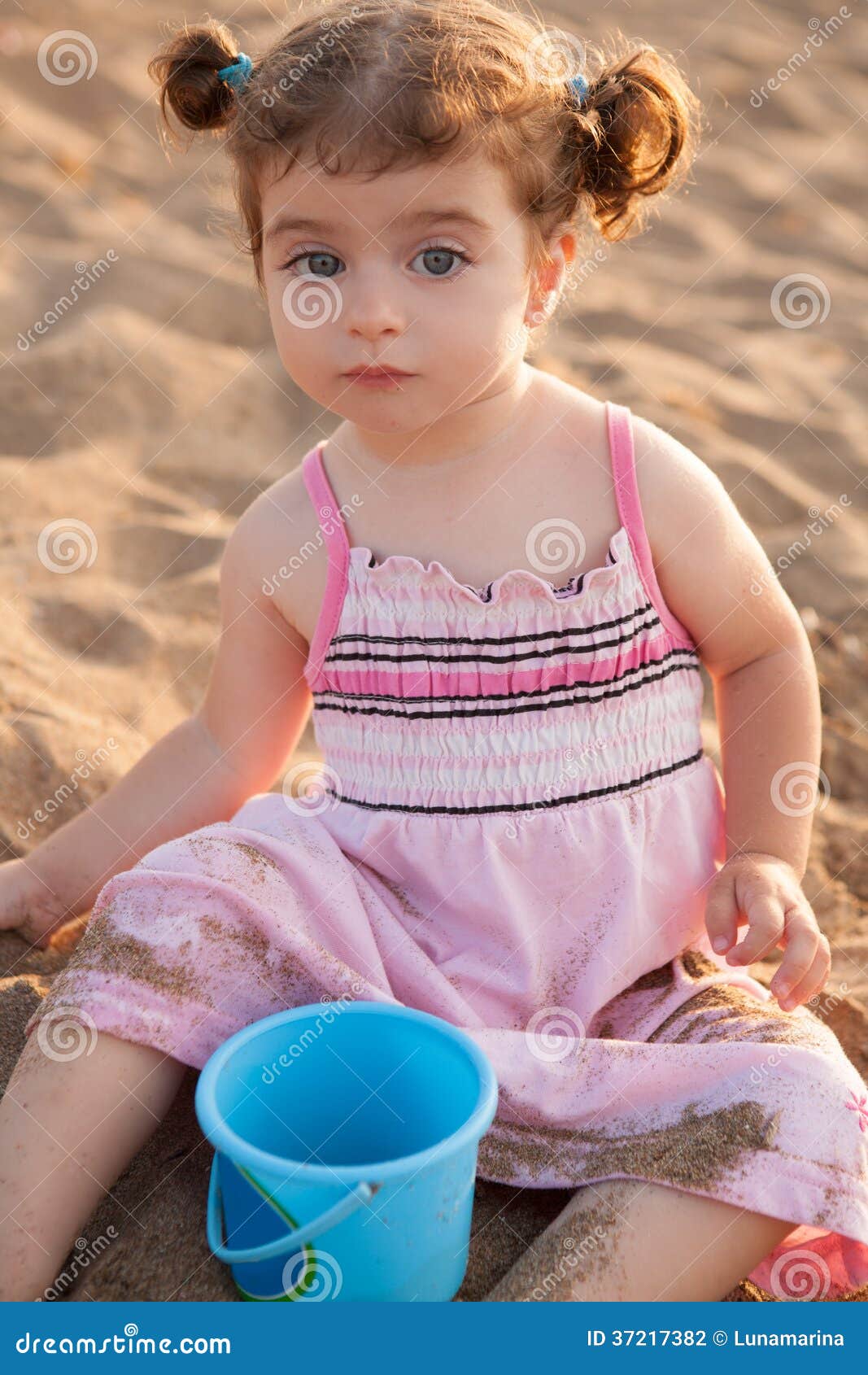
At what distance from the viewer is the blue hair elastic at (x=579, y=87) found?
1.73m

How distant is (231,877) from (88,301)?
2308 mm

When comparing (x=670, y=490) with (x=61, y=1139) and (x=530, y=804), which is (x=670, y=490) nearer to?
(x=530, y=804)

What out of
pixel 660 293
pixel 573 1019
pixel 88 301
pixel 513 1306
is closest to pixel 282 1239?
pixel 513 1306

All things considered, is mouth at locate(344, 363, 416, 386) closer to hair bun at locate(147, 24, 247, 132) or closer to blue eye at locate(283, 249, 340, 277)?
blue eye at locate(283, 249, 340, 277)

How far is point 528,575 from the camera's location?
5.56 ft

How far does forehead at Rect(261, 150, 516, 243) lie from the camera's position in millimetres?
1526

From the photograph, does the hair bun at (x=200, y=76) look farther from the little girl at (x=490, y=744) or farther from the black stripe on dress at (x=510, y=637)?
the black stripe on dress at (x=510, y=637)

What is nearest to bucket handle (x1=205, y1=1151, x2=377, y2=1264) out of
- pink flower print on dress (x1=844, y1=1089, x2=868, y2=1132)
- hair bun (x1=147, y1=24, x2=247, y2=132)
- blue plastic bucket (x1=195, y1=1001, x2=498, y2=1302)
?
blue plastic bucket (x1=195, y1=1001, x2=498, y2=1302)

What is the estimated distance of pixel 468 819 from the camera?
1745 mm

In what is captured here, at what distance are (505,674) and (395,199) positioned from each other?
57 centimetres

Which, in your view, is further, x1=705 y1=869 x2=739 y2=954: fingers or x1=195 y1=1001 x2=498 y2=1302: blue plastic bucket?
x1=705 y1=869 x2=739 y2=954: fingers

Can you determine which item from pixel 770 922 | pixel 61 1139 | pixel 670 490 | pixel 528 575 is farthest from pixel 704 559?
pixel 61 1139

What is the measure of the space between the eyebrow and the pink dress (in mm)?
344

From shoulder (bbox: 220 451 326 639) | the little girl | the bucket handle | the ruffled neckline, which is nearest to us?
the bucket handle
